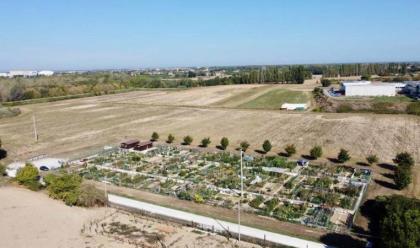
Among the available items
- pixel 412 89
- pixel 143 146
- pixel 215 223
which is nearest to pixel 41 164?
pixel 143 146

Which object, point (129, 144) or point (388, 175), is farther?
point (129, 144)

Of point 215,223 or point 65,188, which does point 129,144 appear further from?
point 215,223

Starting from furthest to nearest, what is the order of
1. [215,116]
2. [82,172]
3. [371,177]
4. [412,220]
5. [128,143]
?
[215,116] < [128,143] < [82,172] < [371,177] < [412,220]

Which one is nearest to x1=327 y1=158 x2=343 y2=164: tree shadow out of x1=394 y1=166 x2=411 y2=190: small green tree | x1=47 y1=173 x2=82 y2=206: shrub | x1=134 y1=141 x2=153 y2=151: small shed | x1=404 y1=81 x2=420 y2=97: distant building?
x1=394 y1=166 x2=411 y2=190: small green tree

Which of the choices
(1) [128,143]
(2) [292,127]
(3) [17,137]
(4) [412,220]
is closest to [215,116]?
(2) [292,127]

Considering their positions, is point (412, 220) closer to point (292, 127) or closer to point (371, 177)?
point (371, 177)

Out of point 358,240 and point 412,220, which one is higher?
point 412,220

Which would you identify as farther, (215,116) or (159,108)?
(159,108)

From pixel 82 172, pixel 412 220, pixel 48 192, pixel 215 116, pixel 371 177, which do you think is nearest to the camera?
pixel 412 220

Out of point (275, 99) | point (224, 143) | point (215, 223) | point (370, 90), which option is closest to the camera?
point (215, 223)
